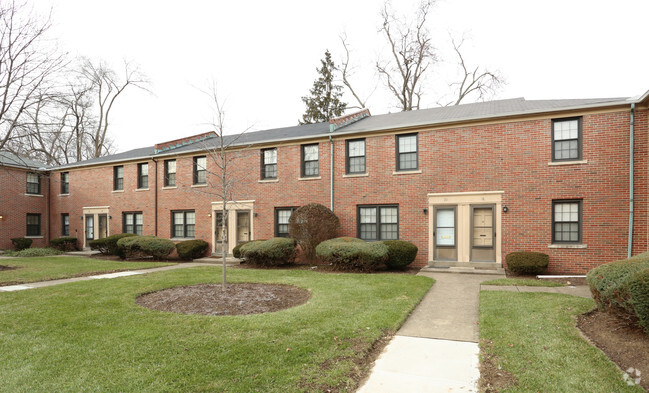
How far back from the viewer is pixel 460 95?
90.5ft

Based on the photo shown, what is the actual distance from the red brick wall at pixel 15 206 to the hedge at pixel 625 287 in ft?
87.5

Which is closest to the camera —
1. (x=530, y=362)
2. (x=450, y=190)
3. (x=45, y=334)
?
(x=530, y=362)

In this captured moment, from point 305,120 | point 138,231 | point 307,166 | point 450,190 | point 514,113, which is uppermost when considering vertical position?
point 305,120

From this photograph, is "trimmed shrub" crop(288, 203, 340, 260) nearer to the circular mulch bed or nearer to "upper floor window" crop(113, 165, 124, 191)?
the circular mulch bed

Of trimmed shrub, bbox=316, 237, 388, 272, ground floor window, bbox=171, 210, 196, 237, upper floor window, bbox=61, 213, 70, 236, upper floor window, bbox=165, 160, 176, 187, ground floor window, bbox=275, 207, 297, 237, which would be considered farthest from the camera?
upper floor window, bbox=61, 213, 70, 236

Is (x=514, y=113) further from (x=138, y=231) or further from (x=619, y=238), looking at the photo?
(x=138, y=231)

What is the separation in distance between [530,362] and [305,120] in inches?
1331

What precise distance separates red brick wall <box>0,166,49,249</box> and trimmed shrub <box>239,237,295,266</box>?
1675 cm

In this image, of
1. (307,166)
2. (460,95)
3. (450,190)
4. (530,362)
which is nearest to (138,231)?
(307,166)

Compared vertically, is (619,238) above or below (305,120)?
below

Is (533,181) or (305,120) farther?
(305,120)

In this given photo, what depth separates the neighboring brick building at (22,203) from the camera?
20938 millimetres

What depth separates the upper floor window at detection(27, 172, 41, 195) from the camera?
22266 millimetres

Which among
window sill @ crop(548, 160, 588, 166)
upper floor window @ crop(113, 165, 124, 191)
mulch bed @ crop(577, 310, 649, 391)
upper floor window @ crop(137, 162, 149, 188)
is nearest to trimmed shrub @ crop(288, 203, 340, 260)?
window sill @ crop(548, 160, 588, 166)
